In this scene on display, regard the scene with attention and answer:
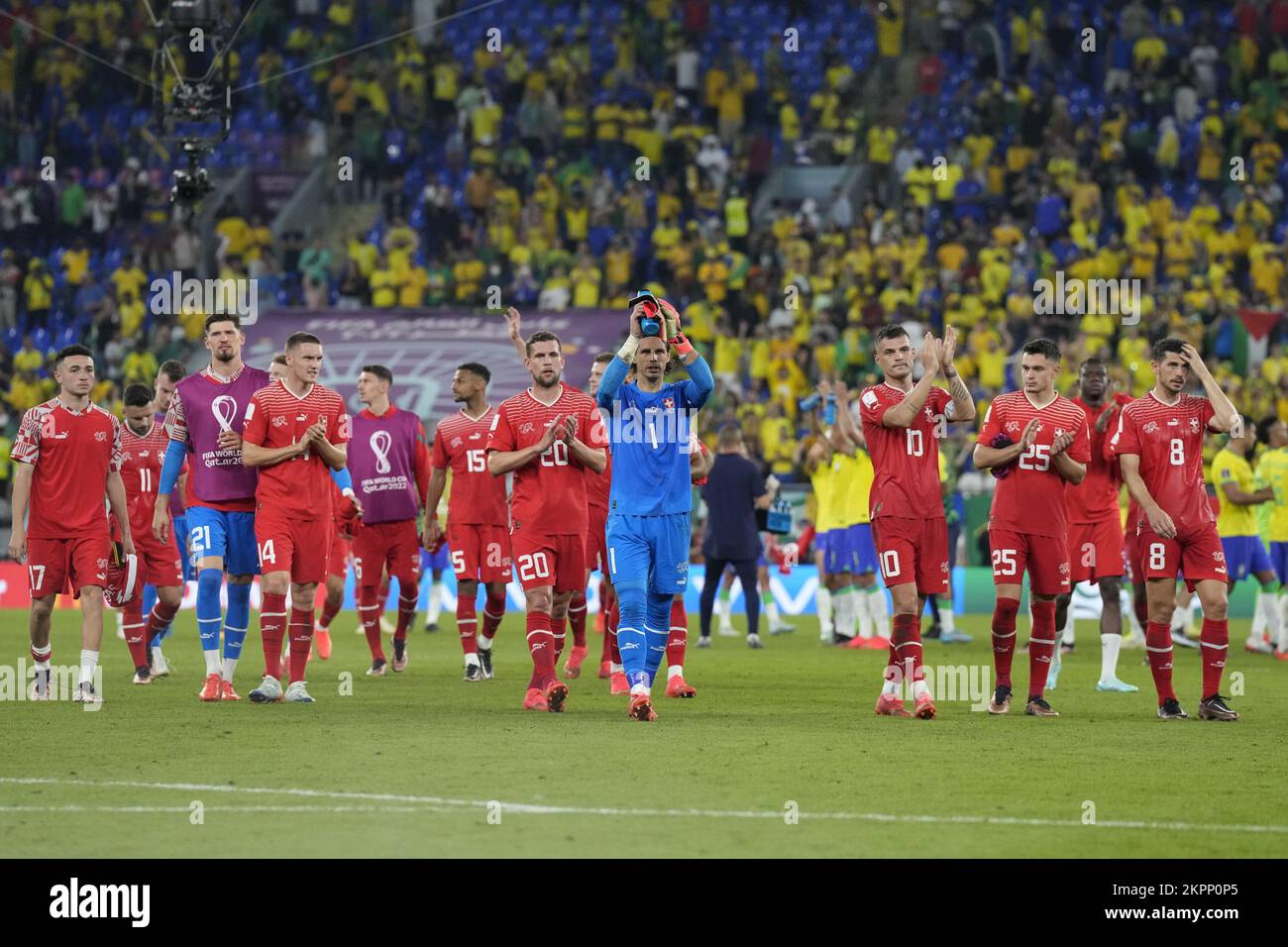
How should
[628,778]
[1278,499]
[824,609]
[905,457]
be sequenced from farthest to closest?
[824,609]
[1278,499]
[905,457]
[628,778]

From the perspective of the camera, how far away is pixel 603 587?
1800 cm

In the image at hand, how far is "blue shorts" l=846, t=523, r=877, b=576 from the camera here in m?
21.1

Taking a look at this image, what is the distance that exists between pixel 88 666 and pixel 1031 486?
6.42 m

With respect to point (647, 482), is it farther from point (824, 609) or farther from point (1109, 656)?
point (824, 609)

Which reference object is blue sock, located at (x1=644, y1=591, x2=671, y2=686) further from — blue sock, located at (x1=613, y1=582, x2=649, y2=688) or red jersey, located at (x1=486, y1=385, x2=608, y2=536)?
red jersey, located at (x1=486, y1=385, x2=608, y2=536)

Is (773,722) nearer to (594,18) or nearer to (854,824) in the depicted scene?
(854,824)

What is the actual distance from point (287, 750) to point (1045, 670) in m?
5.23

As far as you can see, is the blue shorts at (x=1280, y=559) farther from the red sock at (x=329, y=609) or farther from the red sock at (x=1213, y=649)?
the red sock at (x=329, y=609)

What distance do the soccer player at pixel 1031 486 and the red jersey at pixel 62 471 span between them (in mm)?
5939

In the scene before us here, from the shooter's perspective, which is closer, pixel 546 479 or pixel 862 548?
pixel 546 479

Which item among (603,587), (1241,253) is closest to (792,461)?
(1241,253)

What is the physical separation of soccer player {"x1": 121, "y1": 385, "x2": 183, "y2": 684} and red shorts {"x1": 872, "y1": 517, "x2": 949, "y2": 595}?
5.91 meters

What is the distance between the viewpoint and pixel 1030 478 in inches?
511

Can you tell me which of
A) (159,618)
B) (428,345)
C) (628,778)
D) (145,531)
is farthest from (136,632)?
(428,345)
